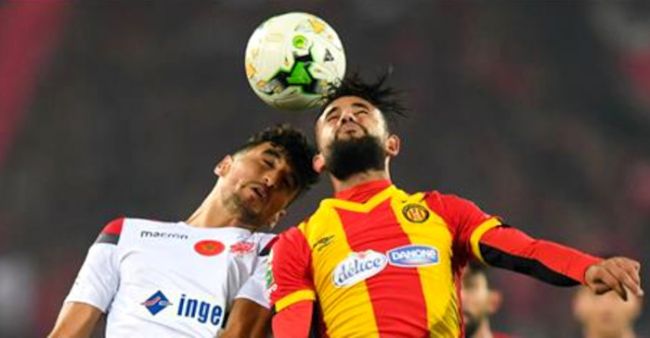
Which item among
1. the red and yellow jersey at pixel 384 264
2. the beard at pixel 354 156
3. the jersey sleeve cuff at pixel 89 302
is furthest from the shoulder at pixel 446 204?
the jersey sleeve cuff at pixel 89 302

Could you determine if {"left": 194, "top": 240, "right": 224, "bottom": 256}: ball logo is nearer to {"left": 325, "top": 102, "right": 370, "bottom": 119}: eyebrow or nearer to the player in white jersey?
the player in white jersey

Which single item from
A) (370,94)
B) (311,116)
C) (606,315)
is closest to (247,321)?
(370,94)

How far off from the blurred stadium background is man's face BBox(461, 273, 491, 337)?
2505mm

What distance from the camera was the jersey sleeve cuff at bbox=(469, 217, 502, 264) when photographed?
367cm

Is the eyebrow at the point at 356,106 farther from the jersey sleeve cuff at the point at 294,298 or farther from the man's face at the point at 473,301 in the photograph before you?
the man's face at the point at 473,301

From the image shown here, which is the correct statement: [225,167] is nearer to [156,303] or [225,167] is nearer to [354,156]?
[156,303]

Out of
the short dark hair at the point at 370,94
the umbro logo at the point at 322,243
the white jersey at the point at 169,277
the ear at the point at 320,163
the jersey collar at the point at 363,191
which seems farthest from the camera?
the white jersey at the point at 169,277

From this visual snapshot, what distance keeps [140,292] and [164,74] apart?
17.2ft

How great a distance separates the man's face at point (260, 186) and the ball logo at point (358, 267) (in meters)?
0.91

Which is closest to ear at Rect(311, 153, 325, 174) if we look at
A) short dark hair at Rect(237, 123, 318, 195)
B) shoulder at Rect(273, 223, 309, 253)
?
shoulder at Rect(273, 223, 309, 253)

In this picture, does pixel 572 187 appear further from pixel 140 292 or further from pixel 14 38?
pixel 140 292

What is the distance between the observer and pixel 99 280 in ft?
14.3

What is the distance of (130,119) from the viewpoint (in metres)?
9.12

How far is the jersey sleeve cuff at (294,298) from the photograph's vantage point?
3684 mm
